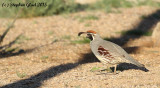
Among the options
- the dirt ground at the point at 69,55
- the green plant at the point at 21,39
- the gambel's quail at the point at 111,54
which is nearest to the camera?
the dirt ground at the point at 69,55

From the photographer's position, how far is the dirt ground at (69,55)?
Result: 18.4 feet

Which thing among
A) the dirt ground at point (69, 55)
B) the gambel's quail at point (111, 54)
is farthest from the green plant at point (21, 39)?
the gambel's quail at point (111, 54)

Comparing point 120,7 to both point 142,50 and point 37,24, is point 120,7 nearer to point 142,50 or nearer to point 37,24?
point 37,24

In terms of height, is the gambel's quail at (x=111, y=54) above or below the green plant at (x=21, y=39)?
above

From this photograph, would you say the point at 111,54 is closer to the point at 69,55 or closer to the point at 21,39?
the point at 69,55

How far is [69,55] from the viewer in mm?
8641

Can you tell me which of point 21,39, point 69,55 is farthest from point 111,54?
point 21,39

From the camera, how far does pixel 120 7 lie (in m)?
15.7

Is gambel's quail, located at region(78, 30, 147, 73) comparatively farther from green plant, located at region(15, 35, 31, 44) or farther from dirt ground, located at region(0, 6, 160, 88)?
green plant, located at region(15, 35, 31, 44)

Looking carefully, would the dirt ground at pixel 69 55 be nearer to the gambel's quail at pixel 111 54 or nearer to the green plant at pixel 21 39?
the green plant at pixel 21 39

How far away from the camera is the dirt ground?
18.4 feet

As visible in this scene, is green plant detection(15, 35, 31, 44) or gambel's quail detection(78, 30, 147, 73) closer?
gambel's quail detection(78, 30, 147, 73)

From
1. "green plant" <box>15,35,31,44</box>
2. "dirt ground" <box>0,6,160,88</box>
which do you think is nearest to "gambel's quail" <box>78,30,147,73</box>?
"dirt ground" <box>0,6,160,88</box>

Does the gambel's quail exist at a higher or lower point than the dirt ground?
higher
